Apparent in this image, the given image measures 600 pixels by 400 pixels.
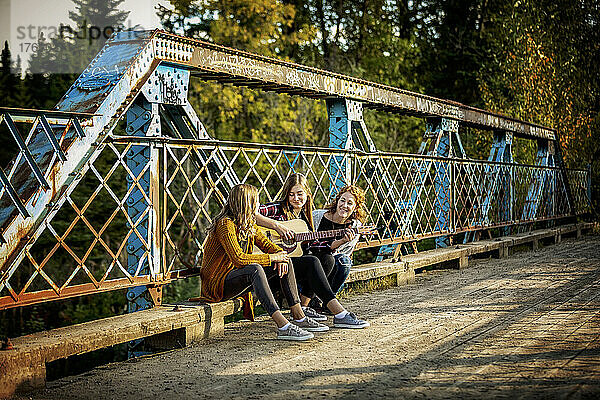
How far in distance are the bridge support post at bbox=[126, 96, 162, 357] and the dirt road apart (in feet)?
2.16

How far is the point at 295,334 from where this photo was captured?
19.0 feet

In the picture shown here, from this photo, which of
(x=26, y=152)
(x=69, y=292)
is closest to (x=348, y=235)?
(x=69, y=292)

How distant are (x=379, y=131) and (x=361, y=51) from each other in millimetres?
3320

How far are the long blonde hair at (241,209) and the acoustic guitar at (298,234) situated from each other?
1.27 ft

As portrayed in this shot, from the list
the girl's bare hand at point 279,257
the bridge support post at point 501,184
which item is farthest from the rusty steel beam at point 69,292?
the bridge support post at point 501,184

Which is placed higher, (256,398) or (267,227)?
(267,227)

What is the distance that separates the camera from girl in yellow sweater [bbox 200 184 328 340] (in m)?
5.87

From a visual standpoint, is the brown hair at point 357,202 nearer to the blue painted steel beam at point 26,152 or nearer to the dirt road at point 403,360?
the dirt road at point 403,360

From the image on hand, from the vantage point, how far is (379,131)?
24922 mm

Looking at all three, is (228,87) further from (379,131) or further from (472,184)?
(472,184)

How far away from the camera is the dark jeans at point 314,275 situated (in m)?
6.41

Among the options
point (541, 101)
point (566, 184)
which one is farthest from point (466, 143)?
point (566, 184)

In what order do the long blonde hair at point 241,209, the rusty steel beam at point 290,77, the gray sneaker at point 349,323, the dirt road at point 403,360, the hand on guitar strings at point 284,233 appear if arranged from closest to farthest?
the dirt road at point 403,360 → the long blonde hair at point 241,209 → the gray sneaker at point 349,323 → the rusty steel beam at point 290,77 → the hand on guitar strings at point 284,233

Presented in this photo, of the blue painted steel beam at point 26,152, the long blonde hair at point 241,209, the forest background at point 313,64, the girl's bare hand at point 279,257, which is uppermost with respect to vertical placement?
the forest background at point 313,64
